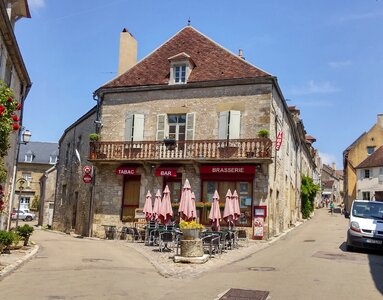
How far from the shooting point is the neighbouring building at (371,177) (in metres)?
42.1

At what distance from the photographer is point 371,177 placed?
43.0 metres

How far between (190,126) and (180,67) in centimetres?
306

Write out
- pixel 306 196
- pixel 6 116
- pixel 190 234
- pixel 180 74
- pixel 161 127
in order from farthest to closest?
1. pixel 306 196
2. pixel 180 74
3. pixel 161 127
4. pixel 190 234
5. pixel 6 116

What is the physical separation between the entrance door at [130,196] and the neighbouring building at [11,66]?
16.3 ft

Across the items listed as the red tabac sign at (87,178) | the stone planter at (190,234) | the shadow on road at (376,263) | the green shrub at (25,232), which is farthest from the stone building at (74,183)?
the shadow on road at (376,263)

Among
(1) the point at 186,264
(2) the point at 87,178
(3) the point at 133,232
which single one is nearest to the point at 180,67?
(2) the point at 87,178

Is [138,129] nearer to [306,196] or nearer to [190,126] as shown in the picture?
[190,126]

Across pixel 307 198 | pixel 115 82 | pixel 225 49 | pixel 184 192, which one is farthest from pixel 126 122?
pixel 307 198

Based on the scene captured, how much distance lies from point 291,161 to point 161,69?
34.0 feet

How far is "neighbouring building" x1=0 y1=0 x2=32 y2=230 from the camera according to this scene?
45.1 feet

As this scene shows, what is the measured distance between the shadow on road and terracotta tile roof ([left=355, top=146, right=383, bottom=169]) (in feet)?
94.3

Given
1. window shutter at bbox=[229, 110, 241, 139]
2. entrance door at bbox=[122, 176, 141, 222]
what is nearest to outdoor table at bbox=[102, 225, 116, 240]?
entrance door at bbox=[122, 176, 141, 222]

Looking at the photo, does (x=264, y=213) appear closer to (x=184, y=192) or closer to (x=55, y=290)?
(x=184, y=192)

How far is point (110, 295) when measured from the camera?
7246mm
